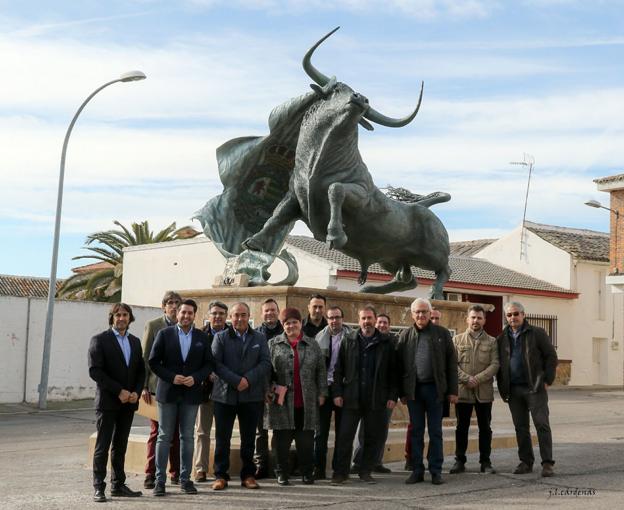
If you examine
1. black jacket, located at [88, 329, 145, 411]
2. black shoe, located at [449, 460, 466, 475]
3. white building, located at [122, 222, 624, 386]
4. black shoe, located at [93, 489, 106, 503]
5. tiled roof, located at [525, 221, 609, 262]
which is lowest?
black shoe, located at [93, 489, 106, 503]

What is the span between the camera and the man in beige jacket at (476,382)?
9.18 meters

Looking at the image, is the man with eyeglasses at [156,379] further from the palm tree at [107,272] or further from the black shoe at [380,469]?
the palm tree at [107,272]

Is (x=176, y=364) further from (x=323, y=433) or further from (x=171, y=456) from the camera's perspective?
(x=323, y=433)

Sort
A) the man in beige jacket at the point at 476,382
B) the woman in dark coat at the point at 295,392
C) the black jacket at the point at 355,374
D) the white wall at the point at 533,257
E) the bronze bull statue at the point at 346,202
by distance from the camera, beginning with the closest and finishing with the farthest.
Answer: the woman in dark coat at the point at 295,392 < the black jacket at the point at 355,374 < the man in beige jacket at the point at 476,382 < the bronze bull statue at the point at 346,202 < the white wall at the point at 533,257

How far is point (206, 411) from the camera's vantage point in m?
8.84

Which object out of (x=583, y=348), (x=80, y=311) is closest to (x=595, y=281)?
(x=583, y=348)

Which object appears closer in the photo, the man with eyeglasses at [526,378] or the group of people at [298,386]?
the group of people at [298,386]

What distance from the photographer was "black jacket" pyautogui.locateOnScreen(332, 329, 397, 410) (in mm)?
8609

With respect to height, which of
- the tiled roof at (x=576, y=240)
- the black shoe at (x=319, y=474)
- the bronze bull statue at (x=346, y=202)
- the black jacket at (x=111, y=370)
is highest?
the tiled roof at (x=576, y=240)

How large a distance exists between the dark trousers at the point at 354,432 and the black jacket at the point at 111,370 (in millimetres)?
1820

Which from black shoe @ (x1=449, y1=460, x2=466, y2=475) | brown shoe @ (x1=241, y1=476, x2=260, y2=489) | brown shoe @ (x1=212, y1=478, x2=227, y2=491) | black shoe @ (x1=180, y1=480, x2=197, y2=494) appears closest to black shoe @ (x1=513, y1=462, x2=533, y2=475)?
black shoe @ (x1=449, y1=460, x2=466, y2=475)

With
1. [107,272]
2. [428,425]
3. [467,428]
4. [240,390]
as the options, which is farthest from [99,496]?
[107,272]

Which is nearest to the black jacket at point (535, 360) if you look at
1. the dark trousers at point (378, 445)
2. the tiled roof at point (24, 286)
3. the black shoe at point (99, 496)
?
the dark trousers at point (378, 445)

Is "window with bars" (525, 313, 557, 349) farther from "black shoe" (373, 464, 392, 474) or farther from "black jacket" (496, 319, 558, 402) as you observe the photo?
"black shoe" (373, 464, 392, 474)
